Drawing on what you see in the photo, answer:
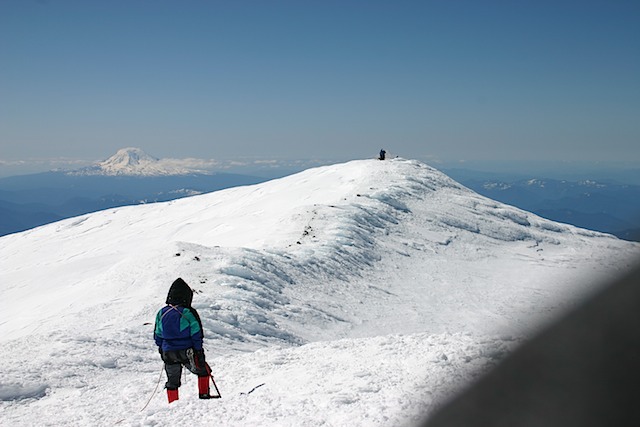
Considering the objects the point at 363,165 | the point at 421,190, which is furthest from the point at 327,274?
the point at 363,165

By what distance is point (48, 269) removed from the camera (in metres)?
37.5

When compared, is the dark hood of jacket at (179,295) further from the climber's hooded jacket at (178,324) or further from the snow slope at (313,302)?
the snow slope at (313,302)

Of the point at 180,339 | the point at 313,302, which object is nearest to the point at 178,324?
the point at 180,339

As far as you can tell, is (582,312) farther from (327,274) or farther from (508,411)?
(327,274)

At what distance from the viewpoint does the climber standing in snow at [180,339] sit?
9.82 metres

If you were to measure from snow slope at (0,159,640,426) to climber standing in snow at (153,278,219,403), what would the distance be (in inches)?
22.5

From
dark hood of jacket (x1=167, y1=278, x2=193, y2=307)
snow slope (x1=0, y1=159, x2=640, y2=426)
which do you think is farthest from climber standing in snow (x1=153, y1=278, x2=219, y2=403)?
snow slope (x1=0, y1=159, x2=640, y2=426)

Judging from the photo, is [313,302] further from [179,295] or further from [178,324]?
[179,295]

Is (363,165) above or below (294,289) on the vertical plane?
above

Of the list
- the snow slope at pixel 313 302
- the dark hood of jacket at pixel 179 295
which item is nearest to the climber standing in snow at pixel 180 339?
the dark hood of jacket at pixel 179 295

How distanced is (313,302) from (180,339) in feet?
39.9

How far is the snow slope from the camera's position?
29.8ft

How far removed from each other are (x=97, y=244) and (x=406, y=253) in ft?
124

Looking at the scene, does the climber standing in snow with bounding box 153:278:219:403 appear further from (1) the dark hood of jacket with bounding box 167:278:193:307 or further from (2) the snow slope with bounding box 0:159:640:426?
(2) the snow slope with bounding box 0:159:640:426
